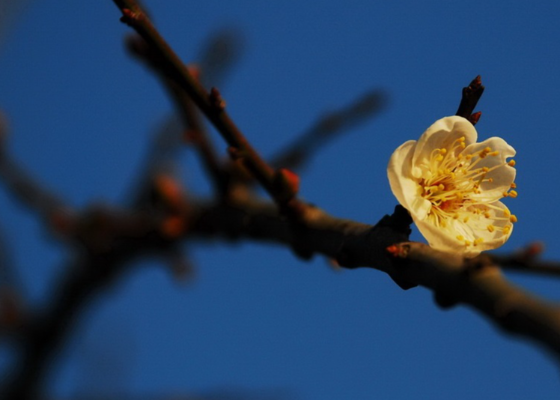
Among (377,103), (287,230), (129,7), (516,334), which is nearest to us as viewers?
(516,334)

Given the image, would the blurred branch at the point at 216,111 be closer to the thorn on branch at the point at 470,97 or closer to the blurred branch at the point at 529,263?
the thorn on branch at the point at 470,97

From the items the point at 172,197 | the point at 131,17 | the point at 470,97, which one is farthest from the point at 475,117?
the point at 172,197

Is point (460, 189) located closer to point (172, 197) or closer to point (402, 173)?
point (402, 173)

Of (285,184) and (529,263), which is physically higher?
(285,184)

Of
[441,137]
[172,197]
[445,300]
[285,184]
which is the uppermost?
[172,197]

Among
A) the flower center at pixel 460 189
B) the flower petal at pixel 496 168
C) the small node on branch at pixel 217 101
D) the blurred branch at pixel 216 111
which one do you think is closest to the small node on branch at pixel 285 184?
the blurred branch at pixel 216 111

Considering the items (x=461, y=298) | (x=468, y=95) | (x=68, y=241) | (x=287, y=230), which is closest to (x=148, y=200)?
(x=68, y=241)

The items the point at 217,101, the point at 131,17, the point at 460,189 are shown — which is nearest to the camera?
the point at 131,17

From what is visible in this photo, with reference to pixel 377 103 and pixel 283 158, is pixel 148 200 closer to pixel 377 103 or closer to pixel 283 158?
pixel 283 158
